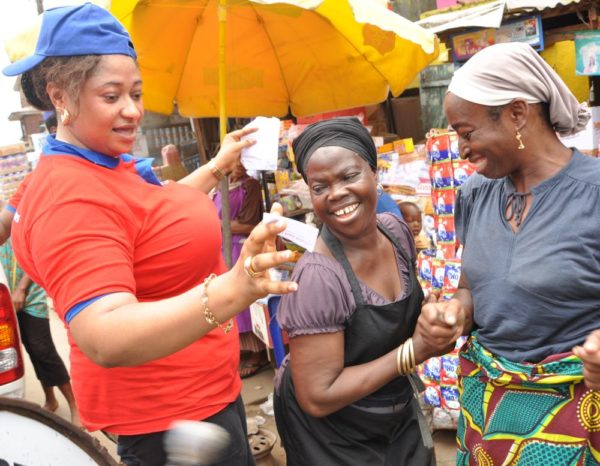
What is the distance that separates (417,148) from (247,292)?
391 cm

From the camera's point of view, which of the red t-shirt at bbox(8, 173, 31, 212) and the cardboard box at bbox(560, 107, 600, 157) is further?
the cardboard box at bbox(560, 107, 600, 157)

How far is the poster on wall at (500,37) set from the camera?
4.50 metres

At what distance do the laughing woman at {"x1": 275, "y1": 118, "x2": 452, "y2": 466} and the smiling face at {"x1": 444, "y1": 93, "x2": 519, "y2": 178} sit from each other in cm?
35

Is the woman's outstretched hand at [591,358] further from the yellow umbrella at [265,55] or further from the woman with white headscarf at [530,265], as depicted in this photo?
the yellow umbrella at [265,55]

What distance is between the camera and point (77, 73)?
144 cm

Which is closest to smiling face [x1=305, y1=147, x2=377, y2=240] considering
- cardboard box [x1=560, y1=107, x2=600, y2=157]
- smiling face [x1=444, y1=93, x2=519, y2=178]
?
smiling face [x1=444, y1=93, x2=519, y2=178]

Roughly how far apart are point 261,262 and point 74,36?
0.85 m

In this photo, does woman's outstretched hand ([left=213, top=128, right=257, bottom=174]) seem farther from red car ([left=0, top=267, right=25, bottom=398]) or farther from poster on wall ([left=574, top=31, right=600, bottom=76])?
poster on wall ([left=574, top=31, right=600, bottom=76])

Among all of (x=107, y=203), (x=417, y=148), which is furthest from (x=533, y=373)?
(x=417, y=148)

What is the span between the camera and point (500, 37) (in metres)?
4.75

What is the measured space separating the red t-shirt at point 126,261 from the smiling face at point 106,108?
0.25ft

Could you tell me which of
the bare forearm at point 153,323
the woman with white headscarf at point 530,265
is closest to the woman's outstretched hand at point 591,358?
the woman with white headscarf at point 530,265

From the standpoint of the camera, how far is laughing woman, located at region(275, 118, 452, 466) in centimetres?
169

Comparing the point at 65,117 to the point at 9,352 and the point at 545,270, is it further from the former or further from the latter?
the point at 9,352
